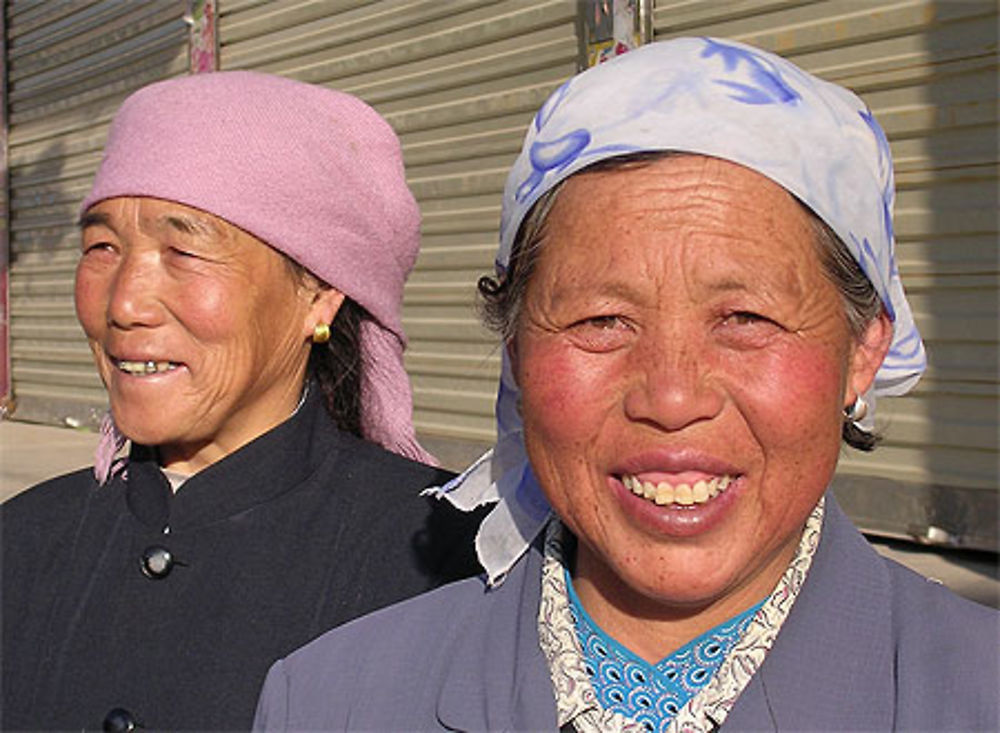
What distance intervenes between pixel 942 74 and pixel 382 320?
4015 mm

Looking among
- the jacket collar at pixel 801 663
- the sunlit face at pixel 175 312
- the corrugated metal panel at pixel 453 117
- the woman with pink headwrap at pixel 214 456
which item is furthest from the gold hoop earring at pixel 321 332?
the corrugated metal panel at pixel 453 117

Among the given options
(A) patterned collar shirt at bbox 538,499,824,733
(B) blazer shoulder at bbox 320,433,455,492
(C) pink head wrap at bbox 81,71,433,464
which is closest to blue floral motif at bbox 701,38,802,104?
(A) patterned collar shirt at bbox 538,499,824,733

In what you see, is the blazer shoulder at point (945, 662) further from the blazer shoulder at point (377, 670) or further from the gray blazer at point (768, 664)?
the blazer shoulder at point (377, 670)

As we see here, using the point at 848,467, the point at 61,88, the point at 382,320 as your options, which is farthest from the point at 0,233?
the point at 382,320

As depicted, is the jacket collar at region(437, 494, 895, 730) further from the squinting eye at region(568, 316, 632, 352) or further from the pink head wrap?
the pink head wrap

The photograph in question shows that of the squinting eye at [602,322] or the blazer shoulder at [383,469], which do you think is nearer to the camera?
the squinting eye at [602,322]

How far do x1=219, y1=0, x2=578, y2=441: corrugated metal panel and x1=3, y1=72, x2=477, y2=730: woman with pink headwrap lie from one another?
17.2ft

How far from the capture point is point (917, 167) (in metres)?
5.82

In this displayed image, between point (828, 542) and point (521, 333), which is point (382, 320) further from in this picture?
point (828, 542)

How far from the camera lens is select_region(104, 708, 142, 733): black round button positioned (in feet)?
6.79

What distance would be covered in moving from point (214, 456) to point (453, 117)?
6.07 metres

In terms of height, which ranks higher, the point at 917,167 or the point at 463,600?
the point at 463,600

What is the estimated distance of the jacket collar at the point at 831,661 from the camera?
4.75ft

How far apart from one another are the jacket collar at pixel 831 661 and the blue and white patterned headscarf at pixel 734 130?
34 centimetres
